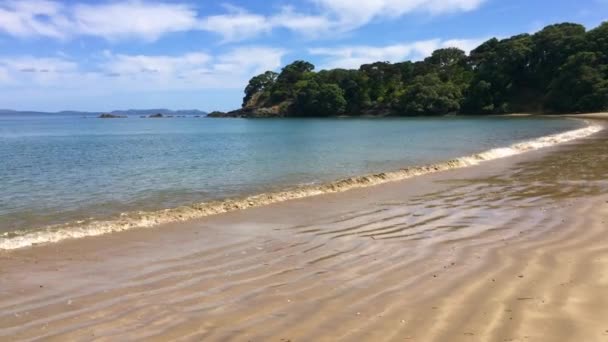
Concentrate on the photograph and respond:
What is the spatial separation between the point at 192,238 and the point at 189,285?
3.39 m

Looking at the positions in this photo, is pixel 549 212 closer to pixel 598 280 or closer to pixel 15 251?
pixel 598 280

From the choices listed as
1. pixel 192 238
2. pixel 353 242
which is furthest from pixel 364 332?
pixel 192 238

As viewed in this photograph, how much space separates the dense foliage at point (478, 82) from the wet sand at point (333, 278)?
9567 cm

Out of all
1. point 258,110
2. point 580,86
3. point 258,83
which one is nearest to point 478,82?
point 580,86

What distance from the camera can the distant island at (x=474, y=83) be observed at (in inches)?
3826

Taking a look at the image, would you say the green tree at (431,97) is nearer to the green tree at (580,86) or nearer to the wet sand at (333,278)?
the green tree at (580,86)

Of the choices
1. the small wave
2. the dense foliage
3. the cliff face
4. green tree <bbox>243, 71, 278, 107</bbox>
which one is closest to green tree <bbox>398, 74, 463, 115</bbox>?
the dense foliage

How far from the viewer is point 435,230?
959 cm

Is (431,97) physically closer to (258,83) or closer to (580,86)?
(580,86)

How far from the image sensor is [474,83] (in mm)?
116562

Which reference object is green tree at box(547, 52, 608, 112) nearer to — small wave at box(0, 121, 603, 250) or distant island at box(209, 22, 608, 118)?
distant island at box(209, 22, 608, 118)

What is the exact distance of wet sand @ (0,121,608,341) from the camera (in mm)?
5016

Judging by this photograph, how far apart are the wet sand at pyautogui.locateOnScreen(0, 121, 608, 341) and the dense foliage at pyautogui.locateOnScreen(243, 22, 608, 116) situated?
3766 inches

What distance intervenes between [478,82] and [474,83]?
1725 millimetres
